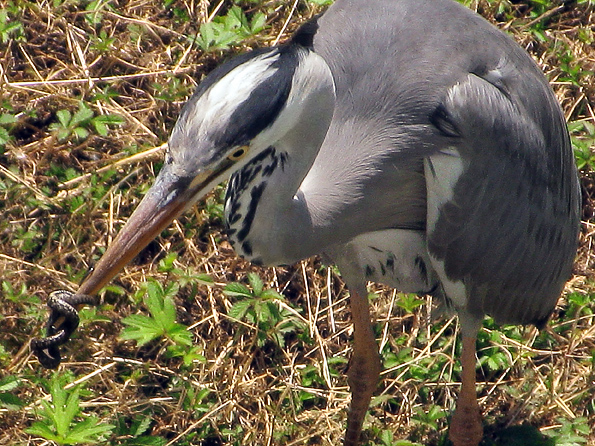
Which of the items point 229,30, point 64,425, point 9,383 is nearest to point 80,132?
point 229,30

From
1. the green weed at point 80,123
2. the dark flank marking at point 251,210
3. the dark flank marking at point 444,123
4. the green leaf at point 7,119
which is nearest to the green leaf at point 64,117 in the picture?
the green weed at point 80,123

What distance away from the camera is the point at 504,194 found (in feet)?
9.48

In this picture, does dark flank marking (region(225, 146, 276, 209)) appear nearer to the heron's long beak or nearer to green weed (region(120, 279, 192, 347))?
Result: the heron's long beak

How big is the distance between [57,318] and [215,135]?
731 millimetres

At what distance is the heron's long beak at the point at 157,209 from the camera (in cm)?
220

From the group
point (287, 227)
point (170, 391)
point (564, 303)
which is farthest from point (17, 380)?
→ point (564, 303)

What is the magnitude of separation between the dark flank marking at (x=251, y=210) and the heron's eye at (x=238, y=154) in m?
0.18

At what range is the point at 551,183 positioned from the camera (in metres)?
3.06

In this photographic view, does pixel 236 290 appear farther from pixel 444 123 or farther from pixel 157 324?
pixel 444 123

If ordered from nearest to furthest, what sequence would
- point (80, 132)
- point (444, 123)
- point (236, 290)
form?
point (444, 123) → point (236, 290) → point (80, 132)

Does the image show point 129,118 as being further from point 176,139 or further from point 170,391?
point 176,139

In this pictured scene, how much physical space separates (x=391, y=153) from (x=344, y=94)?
0.23 meters

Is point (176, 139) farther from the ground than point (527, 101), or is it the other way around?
point (176, 139)

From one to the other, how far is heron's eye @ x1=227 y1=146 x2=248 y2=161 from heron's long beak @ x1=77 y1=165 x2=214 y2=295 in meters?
0.06
